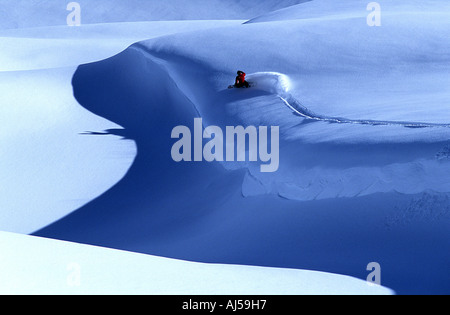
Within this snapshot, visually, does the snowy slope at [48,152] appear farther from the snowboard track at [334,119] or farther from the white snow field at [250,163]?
the snowboard track at [334,119]

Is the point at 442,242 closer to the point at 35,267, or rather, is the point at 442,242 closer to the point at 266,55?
the point at 35,267

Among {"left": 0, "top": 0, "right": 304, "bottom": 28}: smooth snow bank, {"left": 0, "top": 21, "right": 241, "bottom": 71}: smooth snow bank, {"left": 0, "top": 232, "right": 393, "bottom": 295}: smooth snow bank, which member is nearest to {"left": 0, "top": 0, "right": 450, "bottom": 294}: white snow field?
{"left": 0, "top": 232, "right": 393, "bottom": 295}: smooth snow bank

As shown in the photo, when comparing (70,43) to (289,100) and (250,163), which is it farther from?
(250,163)

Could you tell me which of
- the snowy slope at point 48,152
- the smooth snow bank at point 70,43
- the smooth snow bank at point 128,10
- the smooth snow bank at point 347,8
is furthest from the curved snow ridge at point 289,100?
the smooth snow bank at point 128,10

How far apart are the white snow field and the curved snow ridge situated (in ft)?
0.05

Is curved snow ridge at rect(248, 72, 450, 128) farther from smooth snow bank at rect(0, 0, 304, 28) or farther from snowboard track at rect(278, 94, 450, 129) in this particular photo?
smooth snow bank at rect(0, 0, 304, 28)

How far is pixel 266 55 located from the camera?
22.6 feet

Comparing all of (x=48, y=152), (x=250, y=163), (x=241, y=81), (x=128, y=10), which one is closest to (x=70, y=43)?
(x=48, y=152)

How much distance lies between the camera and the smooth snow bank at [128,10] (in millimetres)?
22531

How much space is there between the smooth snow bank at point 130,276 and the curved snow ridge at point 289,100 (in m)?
1.48

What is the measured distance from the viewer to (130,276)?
2.76 metres

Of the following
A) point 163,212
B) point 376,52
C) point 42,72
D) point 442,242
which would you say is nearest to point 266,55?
point 376,52

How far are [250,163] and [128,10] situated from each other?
19.4 metres
